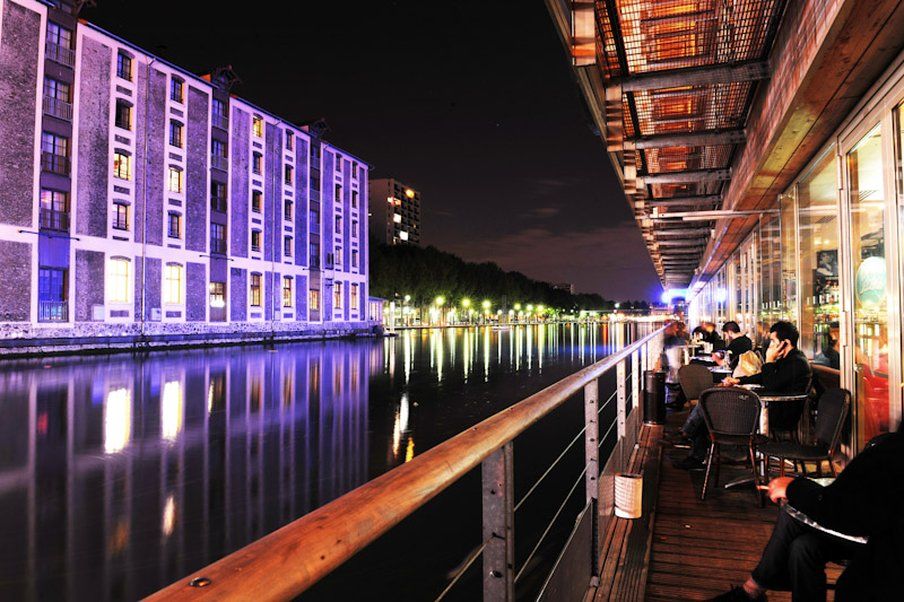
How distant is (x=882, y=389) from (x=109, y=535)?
22.0 feet

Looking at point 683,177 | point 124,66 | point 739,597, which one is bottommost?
point 739,597

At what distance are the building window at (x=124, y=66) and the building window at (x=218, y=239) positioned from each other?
9.05 meters

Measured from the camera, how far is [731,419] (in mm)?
5176

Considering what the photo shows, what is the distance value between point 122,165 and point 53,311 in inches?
329

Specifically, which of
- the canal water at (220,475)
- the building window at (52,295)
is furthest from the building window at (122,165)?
the canal water at (220,475)

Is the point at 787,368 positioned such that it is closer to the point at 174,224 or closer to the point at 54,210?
the point at 54,210

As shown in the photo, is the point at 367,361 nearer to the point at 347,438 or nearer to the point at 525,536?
the point at 347,438

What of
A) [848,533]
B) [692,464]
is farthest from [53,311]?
[848,533]

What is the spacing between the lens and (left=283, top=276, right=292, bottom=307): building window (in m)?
41.0

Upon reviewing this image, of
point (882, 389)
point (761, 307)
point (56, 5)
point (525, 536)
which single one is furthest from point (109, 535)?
point (56, 5)

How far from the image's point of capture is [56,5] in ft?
87.8

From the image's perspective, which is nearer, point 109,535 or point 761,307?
point 109,535

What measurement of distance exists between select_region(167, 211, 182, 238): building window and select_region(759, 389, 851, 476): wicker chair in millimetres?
33662

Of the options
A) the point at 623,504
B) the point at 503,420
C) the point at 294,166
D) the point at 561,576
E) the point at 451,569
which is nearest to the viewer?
the point at 503,420
